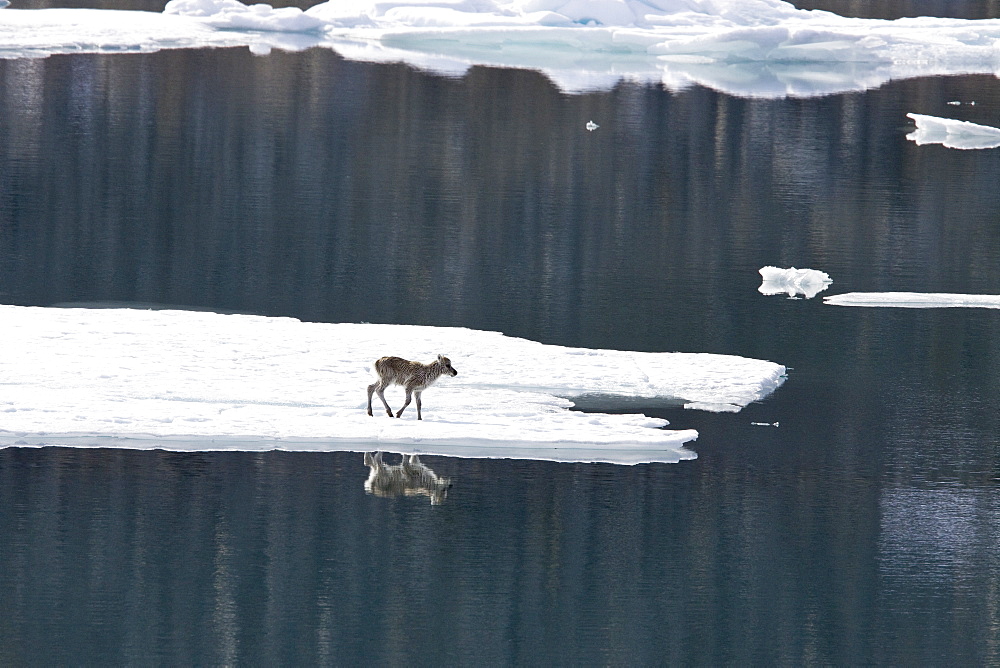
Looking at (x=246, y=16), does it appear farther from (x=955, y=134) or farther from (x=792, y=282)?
(x=792, y=282)


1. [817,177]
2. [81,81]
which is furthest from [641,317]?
[81,81]

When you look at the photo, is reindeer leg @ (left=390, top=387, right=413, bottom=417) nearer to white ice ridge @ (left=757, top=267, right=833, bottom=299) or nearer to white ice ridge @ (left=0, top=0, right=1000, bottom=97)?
white ice ridge @ (left=757, top=267, right=833, bottom=299)

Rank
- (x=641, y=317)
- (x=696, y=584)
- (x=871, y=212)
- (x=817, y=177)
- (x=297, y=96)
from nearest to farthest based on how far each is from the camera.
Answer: (x=696, y=584) → (x=641, y=317) → (x=871, y=212) → (x=817, y=177) → (x=297, y=96)

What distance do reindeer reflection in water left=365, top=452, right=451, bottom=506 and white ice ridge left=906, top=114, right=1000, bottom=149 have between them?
25355mm

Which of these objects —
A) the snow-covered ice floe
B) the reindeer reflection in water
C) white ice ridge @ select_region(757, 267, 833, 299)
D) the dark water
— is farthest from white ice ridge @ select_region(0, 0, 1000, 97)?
the reindeer reflection in water

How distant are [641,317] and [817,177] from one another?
13.9 metres

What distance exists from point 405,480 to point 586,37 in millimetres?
42646

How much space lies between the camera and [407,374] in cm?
1140

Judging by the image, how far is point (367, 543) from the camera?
9711 millimetres

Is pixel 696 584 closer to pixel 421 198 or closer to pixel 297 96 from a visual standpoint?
pixel 421 198

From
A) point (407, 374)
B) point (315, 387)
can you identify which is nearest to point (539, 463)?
point (407, 374)

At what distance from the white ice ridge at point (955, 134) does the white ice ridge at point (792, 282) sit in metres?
16.5

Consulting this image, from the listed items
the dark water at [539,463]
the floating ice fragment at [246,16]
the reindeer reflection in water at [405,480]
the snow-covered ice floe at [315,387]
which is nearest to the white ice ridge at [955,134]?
the dark water at [539,463]

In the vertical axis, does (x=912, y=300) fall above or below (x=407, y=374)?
above
